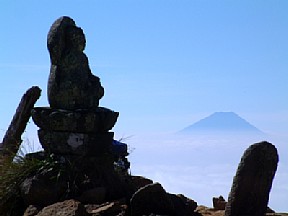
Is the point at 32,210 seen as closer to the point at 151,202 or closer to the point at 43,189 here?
the point at 43,189

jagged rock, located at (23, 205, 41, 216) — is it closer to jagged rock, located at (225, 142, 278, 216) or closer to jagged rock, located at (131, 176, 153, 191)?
jagged rock, located at (131, 176, 153, 191)

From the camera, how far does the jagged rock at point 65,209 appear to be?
294 inches

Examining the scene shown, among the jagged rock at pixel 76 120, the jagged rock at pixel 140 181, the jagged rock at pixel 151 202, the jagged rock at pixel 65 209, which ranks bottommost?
the jagged rock at pixel 65 209

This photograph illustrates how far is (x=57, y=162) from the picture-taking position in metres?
8.88

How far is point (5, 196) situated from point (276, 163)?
3811mm

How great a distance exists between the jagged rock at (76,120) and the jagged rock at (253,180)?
218 cm

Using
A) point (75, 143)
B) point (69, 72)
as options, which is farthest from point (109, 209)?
point (69, 72)

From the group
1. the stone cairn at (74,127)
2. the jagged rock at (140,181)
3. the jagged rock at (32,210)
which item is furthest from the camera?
the jagged rock at (140,181)

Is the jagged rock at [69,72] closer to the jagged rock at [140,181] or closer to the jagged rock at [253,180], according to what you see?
A: the jagged rock at [140,181]

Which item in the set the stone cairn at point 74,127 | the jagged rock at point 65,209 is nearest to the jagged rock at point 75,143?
the stone cairn at point 74,127

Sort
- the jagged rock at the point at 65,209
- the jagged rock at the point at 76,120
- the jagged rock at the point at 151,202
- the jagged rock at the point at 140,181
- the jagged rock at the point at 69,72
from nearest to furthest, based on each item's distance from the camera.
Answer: the jagged rock at the point at 65,209 → the jagged rock at the point at 151,202 → the jagged rock at the point at 76,120 → the jagged rock at the point at 69,72 → the jagged rock at the point at 140,181

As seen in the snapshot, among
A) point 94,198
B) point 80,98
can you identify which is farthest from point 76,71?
point 94,198

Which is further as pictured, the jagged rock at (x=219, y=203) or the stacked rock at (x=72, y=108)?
the jagged rock at (x=219, y=203)

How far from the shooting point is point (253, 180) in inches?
308
